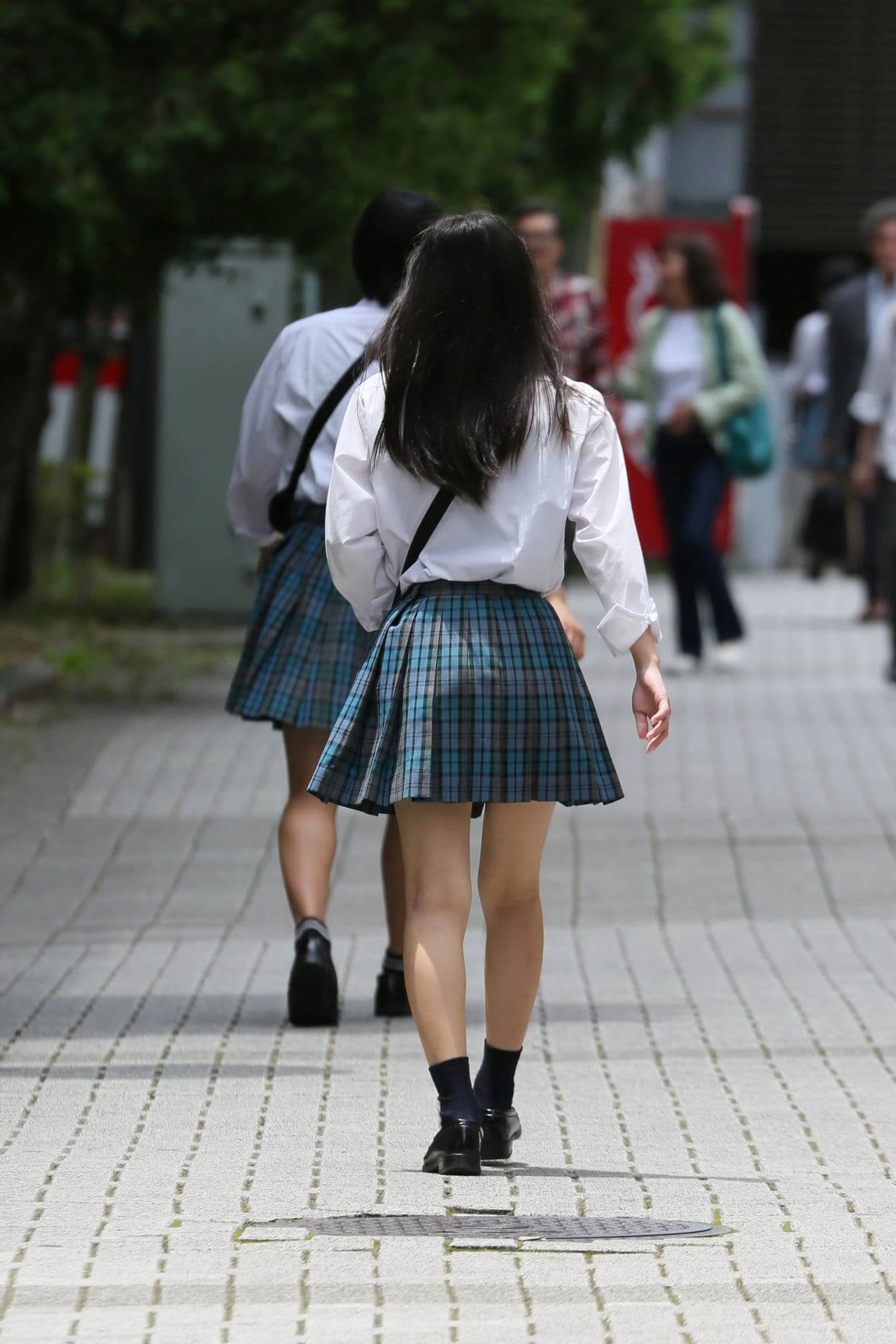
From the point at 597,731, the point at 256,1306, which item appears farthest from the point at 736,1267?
the point at 597,731

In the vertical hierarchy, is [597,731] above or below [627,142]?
below

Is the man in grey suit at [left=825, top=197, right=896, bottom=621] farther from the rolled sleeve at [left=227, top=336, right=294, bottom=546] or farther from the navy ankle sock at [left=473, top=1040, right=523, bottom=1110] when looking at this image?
the navy ankle sock at [left=473, top=1040, right=523, bottom=1110]

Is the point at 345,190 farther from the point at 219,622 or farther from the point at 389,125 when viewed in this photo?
the point at 219,622

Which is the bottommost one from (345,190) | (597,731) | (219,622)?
(219,622)

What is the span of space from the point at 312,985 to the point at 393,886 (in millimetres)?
357

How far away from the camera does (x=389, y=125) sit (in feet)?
38.9

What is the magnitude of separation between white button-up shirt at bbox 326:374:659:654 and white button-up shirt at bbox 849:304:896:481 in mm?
7715

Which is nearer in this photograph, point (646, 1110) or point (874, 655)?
point (646, 1110)

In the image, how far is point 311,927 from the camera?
19.6 feet

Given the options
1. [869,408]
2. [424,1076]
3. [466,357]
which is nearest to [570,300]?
[869,408]

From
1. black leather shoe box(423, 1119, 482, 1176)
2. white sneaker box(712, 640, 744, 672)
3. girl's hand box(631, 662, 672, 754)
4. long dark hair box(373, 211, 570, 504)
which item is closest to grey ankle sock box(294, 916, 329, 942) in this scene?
black leather shoe box(423, 1119, 482, 1176)

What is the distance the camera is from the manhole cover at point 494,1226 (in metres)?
4.10

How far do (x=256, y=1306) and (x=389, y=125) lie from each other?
347 inches

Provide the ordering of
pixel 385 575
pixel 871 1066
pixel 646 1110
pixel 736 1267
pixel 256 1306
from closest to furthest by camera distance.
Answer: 1. pixel 256 1306
2. pixel 736 1267
3. pixel 385 575
4. pixel 646 1110
5. pixel 871 1066
